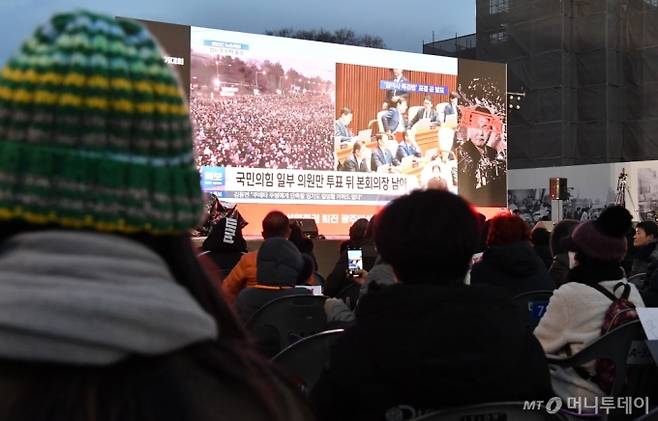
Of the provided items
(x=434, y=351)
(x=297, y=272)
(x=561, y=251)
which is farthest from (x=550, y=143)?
(x=434, y=351)

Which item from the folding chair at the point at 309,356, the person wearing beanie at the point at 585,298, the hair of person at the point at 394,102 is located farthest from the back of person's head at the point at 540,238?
the hair of person at the point at 394,102

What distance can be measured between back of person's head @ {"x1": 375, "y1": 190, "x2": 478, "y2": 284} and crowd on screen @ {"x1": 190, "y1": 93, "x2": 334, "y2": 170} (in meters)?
11.4

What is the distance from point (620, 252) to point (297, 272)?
5.87 ft

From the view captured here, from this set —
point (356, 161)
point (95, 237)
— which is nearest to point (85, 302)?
point (95, 237)

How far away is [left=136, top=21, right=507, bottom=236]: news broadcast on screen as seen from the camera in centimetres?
1352

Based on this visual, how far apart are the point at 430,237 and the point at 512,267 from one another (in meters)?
2.42

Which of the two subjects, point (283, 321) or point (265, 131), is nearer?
point (283, 321)

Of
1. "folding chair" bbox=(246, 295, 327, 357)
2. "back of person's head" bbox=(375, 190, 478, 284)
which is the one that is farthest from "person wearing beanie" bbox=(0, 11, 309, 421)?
"folding chair" bbox=(246, 295, 327, 357)

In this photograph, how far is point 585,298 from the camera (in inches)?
104

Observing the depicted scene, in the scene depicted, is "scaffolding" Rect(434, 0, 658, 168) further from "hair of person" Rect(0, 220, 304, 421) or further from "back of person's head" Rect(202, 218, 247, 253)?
"hair of person" Rect(0, 220, 304, 421)

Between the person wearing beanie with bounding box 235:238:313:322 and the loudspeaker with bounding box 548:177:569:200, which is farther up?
the loudspeaker with bounding box 548:177:569:200

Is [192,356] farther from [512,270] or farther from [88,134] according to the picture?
[512,270]

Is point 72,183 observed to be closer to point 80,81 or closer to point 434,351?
point 80,81

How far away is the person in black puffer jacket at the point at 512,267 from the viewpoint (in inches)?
159
